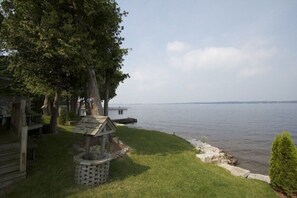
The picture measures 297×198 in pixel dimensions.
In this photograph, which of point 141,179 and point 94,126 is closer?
point 94,126

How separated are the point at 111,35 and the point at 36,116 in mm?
7206

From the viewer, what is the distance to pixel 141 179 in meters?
9.32

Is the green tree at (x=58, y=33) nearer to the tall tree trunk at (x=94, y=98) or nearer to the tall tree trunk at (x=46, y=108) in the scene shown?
the tall tree trunk at (x=94, y=98)

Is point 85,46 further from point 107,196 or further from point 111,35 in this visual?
point 107,196

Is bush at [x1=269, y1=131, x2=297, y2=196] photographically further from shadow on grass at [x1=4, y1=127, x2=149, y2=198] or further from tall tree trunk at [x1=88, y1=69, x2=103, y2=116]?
tall tree trunk at [x1=88, y1=69, x2=103, y2=116]

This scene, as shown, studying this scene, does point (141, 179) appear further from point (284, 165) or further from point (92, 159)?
point (284, 165)

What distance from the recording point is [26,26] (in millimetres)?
11195

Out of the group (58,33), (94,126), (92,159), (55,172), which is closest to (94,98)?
(58,33)

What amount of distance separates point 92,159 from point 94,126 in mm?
1312

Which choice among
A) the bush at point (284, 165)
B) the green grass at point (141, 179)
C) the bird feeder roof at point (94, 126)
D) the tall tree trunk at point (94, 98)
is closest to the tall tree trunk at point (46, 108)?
the green grass at point (141, 179)

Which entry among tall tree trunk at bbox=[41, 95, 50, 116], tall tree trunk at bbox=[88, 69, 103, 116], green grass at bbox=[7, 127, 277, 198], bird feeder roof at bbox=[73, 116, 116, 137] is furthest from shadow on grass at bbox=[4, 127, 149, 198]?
tall tree trunk at bbox=[41, 95, 50, 116]

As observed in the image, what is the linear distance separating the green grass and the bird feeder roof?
1928mm

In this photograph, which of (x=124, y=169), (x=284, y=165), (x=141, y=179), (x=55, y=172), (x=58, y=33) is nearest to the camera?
(x=141, y=179)

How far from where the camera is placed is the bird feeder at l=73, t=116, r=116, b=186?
27.6 ft
